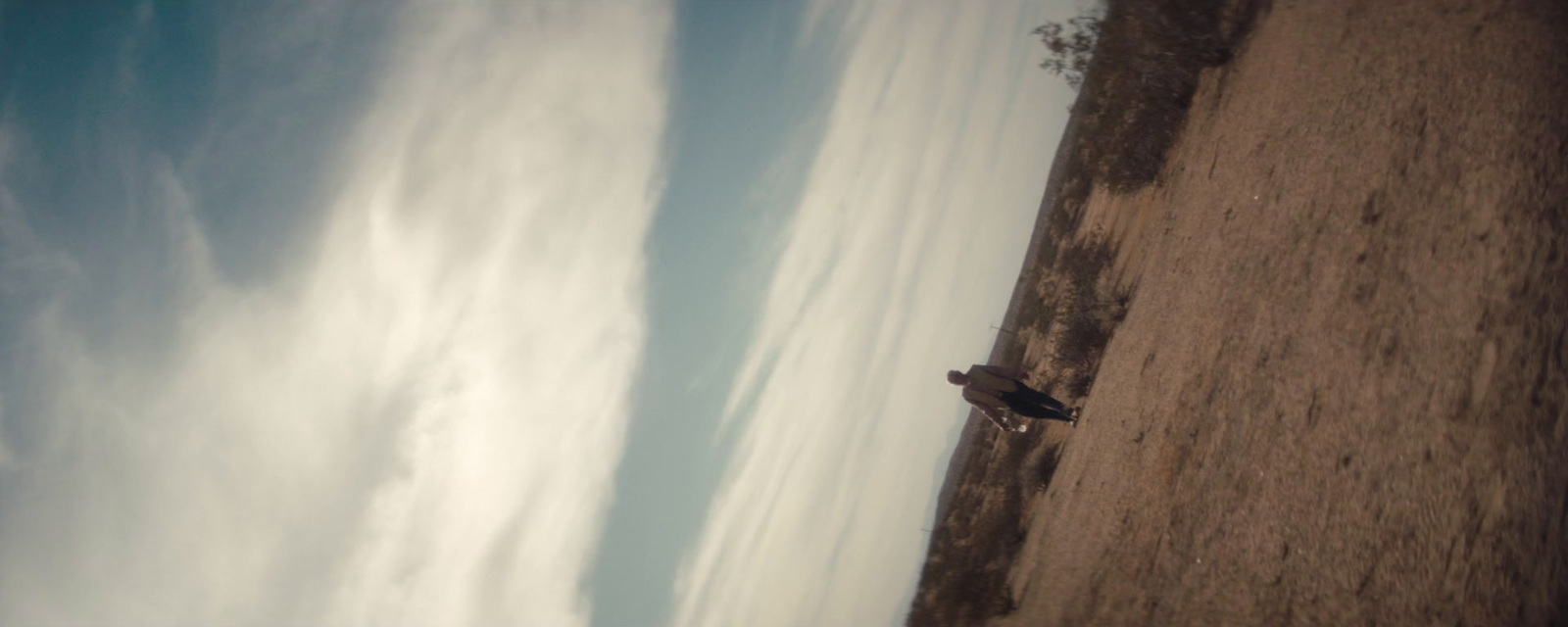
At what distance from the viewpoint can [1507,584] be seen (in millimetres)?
4418

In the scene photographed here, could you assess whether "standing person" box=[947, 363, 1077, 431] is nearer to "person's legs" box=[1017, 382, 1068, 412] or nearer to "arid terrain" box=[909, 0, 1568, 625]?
"person's legs" box=[1017, 382, 1068, 412]

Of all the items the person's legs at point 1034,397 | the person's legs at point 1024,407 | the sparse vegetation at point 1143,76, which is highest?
the sparse vegetation at point 1143,76

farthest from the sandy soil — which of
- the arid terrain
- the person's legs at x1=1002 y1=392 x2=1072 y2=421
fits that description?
the person's legs at x1=1002 y1=392 x2=1072 y2=421

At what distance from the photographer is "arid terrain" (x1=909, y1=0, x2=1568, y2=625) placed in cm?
498

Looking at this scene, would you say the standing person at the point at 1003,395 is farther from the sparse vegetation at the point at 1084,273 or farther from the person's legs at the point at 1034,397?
the sparse vegetation at the point at 1084,273

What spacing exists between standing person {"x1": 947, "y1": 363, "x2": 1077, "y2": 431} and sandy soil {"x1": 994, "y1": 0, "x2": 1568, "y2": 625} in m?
1.02

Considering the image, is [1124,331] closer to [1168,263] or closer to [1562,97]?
[1168,263]

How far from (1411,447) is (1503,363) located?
35.1 inches

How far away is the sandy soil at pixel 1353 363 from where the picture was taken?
4.95m

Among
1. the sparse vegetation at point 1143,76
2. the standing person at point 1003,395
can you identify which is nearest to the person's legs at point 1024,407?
the standing person at point 1003,395

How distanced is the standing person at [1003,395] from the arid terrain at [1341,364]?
1.00 m

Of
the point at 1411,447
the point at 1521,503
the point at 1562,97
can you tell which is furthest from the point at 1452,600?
the point at 1562,97

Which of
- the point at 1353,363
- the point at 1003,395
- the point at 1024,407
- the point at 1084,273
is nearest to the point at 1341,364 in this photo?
the point at 1353,363

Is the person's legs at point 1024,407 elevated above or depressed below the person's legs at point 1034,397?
below
